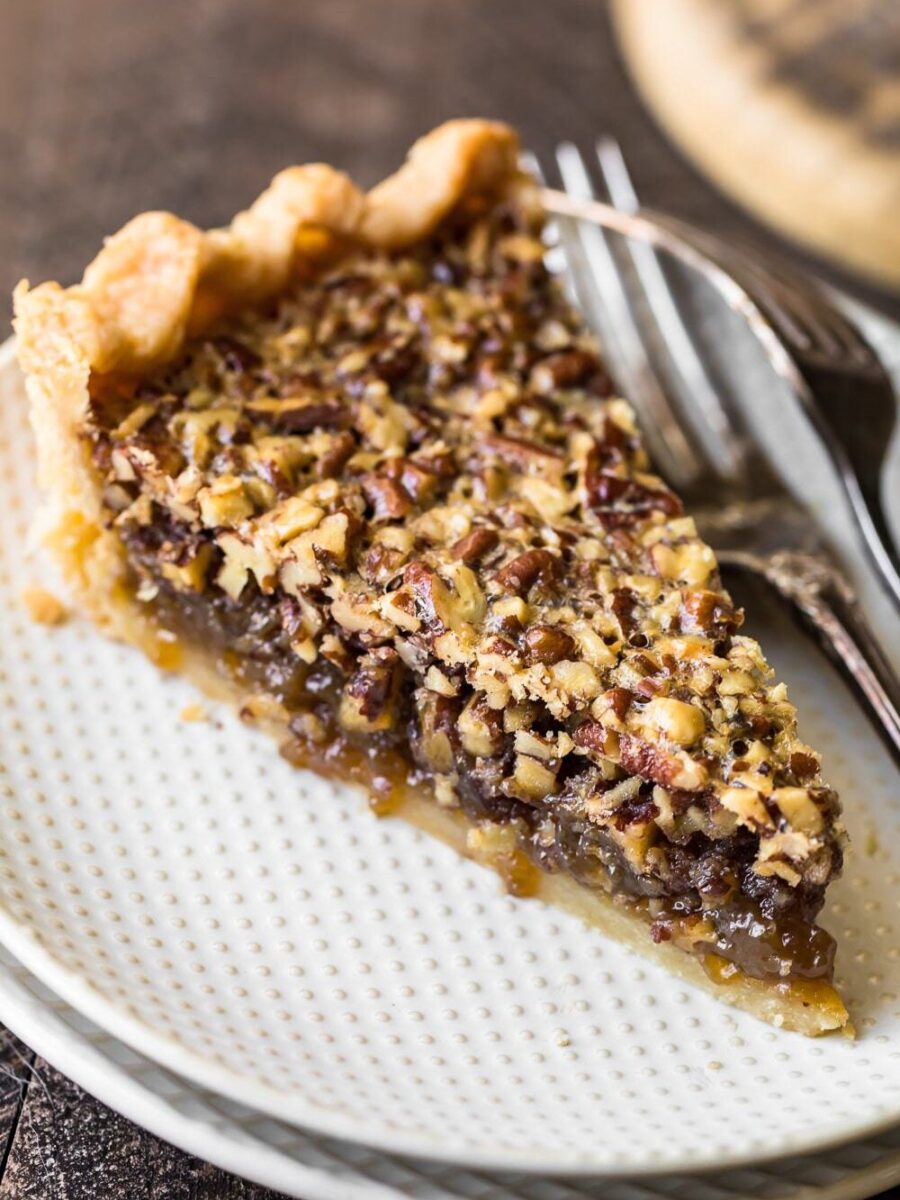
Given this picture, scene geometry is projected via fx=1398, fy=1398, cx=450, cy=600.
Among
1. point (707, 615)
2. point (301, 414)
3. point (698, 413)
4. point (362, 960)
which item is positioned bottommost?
point (362, 960)

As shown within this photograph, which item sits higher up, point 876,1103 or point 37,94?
point 876,1103

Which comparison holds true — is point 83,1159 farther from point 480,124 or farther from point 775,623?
point 480,124

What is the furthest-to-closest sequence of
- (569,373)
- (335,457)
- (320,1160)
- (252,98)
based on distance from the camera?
(252,98)
(569,373)
(335,457)
(320,1160)

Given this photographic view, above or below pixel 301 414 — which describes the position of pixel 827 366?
above

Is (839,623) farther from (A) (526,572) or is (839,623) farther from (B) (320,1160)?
(B) (320,1160)

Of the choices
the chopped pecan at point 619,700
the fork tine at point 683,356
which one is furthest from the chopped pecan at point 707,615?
the fork tine at point 683,356

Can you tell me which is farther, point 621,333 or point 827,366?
point 621,333

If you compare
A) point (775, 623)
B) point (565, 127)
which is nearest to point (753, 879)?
point (775, 623)

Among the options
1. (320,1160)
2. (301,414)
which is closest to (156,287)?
(301,414)
